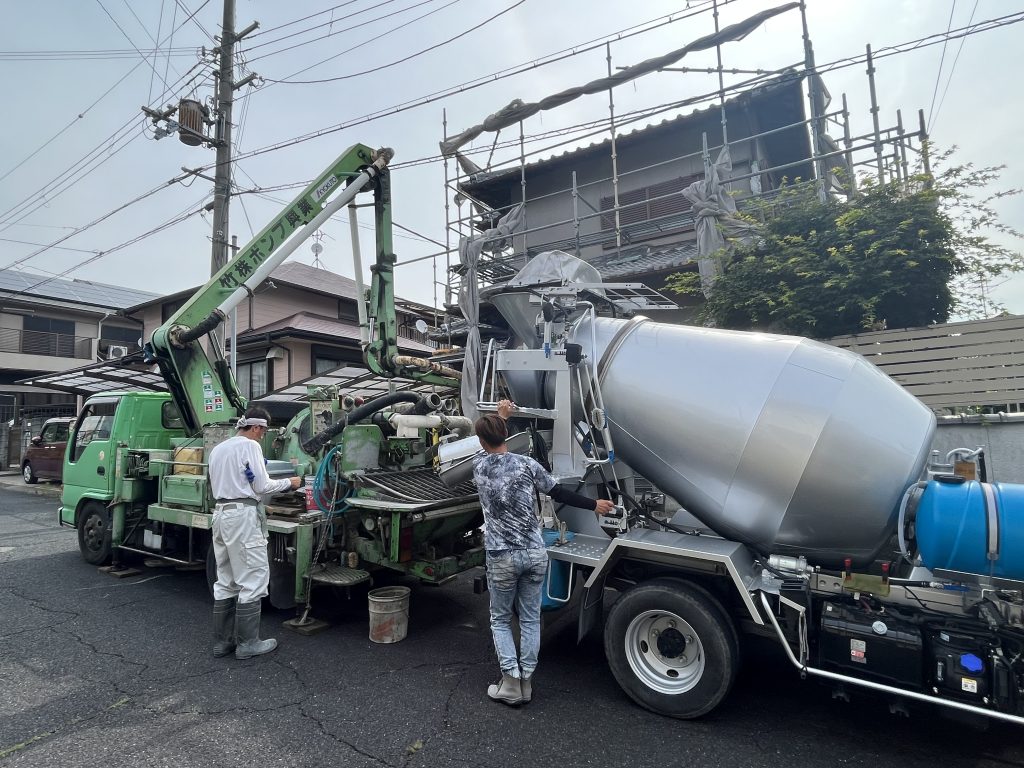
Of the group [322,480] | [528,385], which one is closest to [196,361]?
[322,480]

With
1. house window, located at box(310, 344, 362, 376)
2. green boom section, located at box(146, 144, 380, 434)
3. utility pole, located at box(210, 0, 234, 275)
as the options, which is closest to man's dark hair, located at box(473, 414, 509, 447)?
green boom section, located at box(146, 144, 380, 434)

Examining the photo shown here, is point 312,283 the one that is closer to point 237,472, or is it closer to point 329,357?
point 329,357

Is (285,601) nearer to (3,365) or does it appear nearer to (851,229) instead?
(851,229)

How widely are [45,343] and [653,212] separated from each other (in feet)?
89.1

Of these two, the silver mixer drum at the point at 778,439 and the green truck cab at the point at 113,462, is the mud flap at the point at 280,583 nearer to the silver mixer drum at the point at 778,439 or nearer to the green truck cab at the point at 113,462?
the green truck cab at the point at 113,462

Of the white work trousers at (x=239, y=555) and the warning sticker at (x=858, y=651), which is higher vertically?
the white work trousers at (x=239, y=555)

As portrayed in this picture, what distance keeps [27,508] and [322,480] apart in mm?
12370

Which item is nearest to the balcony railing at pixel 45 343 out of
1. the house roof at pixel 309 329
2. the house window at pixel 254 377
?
the house window at pixel 254 377

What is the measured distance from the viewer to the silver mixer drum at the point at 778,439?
3.39 meters

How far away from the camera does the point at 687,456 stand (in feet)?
12.5

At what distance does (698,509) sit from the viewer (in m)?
3.89

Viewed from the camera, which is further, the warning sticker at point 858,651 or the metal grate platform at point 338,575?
the metal grate platform at point 338,575

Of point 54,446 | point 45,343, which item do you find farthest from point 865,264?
point 45,343

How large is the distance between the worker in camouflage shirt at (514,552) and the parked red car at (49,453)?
54.7ft
